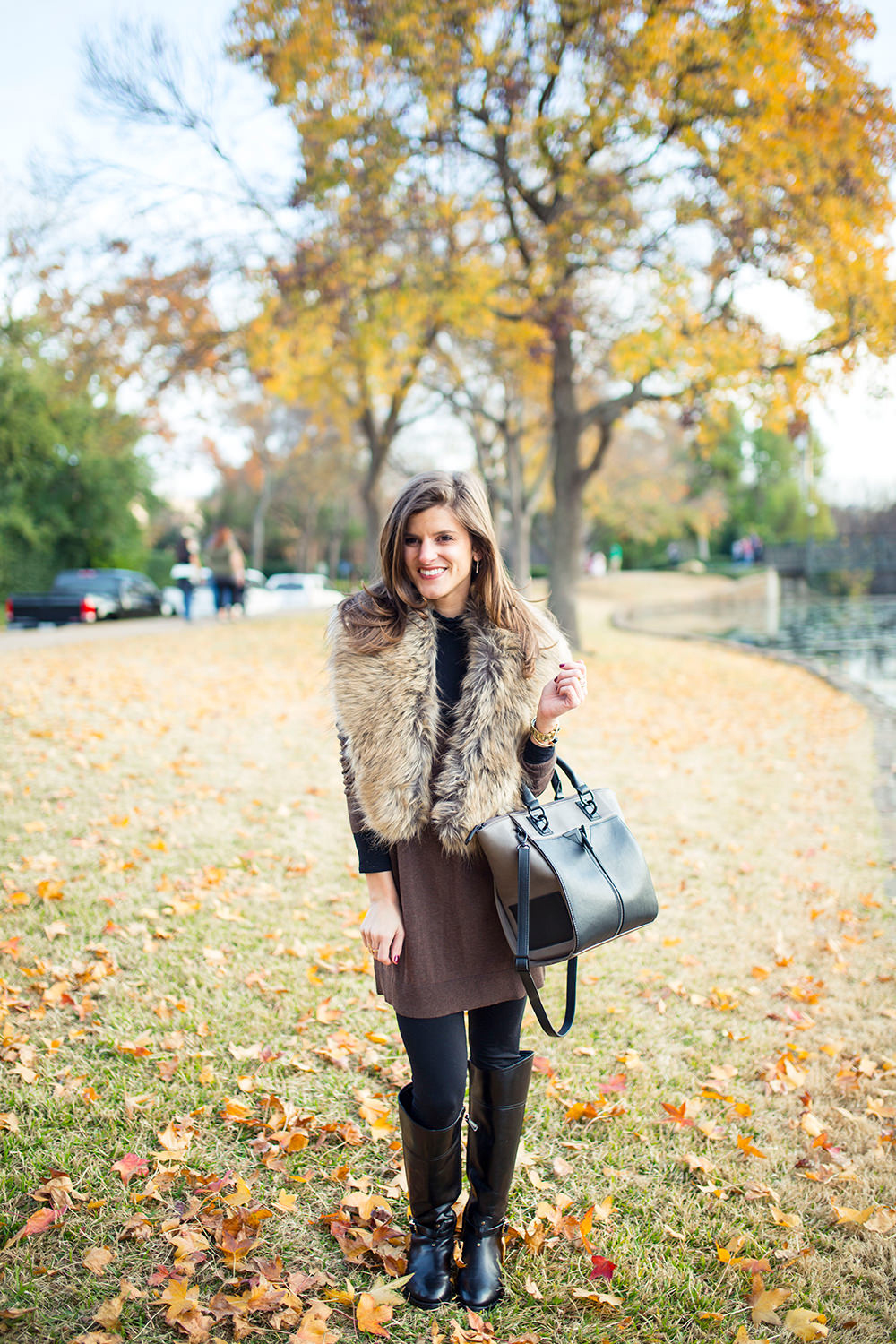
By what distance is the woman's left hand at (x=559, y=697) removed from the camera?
6.79 ft

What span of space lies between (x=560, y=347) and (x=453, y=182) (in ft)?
9.51

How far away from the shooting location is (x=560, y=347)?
1335 centimetres

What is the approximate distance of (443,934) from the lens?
80.4 inches

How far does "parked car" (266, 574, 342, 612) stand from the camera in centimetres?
2566

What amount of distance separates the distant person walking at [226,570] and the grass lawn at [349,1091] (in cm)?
1027

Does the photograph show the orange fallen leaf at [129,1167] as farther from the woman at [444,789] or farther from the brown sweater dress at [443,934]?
the brown sweater dress at [443,934]

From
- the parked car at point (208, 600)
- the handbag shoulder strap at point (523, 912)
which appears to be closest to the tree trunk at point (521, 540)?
the parked car at point (208, 600)

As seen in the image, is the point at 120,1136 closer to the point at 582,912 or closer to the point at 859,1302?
the point at 582,912

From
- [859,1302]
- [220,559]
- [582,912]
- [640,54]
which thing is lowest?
[859,1302]

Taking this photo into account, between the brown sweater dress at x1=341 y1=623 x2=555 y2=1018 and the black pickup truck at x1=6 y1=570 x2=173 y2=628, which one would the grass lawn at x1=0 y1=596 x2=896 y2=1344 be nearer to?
the brown sweater dress at x1=341 y1=623 x2=555 y2=1018

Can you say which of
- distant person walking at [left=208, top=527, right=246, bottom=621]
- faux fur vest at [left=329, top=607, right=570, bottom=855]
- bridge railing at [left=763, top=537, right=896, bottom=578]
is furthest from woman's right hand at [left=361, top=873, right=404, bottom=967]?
bridge railing at [left=763, top=537, right=896, bottom=578]

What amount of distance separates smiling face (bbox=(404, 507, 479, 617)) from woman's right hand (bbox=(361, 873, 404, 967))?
2.39 ft

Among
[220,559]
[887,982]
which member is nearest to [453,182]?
[220,559]

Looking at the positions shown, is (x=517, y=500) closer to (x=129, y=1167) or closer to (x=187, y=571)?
(x=187, y=571)
